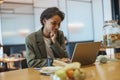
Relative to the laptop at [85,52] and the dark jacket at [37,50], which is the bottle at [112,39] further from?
the dark jacket at [37,50]

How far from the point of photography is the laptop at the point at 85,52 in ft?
5.59

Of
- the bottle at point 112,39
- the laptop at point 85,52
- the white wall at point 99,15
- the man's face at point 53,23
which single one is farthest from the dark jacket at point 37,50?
the white wall at point 99,15

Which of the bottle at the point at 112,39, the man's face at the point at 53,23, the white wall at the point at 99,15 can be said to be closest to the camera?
the bottle at the point at 112,39

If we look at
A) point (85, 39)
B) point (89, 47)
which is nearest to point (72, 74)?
point (89, 47)

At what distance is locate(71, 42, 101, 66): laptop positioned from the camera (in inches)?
67.1

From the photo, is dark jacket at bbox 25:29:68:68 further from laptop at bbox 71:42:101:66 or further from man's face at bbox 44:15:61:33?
laptop at bbox 71:42:101:66

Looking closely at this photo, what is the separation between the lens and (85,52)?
5.82 ft

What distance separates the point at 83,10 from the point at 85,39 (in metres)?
1.15

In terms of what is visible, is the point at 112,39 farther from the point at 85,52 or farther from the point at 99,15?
the point at 99,15

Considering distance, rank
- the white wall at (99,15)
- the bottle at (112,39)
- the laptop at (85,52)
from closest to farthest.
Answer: the laptop at (85,52) → the bottle at (112,39) → the white wall at (99,15)

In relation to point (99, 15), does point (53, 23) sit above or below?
below

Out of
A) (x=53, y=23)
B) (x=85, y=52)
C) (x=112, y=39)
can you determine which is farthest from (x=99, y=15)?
(x=85, y=52)

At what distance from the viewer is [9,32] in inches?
263

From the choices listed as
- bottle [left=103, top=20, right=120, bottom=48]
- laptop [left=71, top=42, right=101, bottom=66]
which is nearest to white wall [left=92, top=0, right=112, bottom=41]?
bottle [left=103, top=20, right=120, bottom=48]
